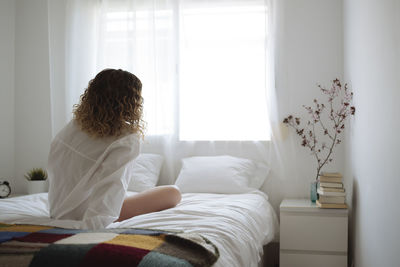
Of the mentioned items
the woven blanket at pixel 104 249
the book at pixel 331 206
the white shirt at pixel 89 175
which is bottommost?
the book at pixel 331 206

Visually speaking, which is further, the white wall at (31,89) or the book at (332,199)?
the white wall at (31,89)

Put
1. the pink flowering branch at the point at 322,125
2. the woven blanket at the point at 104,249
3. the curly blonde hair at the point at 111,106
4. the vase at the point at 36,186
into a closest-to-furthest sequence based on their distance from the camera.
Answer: the woven blanket at the point at 104,249, the curly blonde hair at the point at 111,106, the pink flowering branch at the point at 322,125, the vase at the point at 36,186

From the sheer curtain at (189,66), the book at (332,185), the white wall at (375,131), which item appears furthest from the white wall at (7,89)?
the white wall at (375,131)

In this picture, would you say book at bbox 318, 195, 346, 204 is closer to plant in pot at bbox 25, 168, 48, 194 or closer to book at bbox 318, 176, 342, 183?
book at bbox 318, 176, 342, 183

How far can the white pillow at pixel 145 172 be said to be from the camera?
10.5ft

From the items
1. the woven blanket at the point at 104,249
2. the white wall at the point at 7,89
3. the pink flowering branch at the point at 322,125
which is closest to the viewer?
the woven blanket at the point at 104,249

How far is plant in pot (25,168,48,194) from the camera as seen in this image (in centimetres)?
347

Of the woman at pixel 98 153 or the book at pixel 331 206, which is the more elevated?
the woman at pixel 98 153

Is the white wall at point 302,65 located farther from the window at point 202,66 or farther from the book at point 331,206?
the book at point 331,206

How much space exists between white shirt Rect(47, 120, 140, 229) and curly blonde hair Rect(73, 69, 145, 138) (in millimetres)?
45

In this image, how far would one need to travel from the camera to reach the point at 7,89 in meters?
3.85

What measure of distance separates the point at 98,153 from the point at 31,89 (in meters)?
2.38

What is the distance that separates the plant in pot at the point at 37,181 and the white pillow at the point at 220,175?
118 cm

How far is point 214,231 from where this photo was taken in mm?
1685
